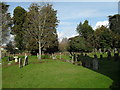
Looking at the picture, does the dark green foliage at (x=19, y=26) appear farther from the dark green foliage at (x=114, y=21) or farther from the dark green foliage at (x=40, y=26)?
the dark green foliage at (x=114, y=21)

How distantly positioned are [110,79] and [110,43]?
42275 mm

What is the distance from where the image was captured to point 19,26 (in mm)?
50281

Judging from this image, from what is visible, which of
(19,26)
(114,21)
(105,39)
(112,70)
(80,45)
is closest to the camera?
(112,70)

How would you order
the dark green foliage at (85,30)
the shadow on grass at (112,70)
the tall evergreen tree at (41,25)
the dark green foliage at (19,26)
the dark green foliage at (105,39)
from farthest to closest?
A: the dark green foliage at (85,30), the dark green foliage at (105,39), the dark green foliage at (19,26), the tall evergreen tree at (41,25), the shadow on grass at (112,70)

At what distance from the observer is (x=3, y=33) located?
140ft

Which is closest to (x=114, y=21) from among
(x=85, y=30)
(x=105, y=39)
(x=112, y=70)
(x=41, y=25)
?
(x=105, y=39)

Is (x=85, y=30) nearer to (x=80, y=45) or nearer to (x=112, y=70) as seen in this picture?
(x=80, y=45)

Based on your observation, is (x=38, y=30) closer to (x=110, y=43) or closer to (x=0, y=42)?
(x=0, y=42)

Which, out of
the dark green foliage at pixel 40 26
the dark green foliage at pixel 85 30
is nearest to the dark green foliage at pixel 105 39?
the dark green foliage at pixel 85 30

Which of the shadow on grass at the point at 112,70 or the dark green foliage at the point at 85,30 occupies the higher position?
the dark green foliage at the point at 85,30

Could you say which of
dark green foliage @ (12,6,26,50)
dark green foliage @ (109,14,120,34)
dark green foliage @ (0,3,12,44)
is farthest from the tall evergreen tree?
dark green foliage @ (109,14,120,34)

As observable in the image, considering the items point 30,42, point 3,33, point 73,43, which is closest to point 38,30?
point 30,42

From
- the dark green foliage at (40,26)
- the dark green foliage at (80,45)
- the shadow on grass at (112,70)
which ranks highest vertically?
the dark green foliage at (40,26)

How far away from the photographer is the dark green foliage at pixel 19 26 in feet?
163
